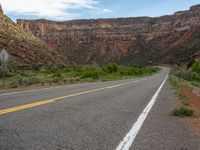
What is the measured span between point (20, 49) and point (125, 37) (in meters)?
116

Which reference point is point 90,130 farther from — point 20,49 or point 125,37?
point 125,37

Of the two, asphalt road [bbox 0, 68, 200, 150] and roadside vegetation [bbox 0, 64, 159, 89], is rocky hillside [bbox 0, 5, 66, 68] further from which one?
asphalt road [bbox 0, 68, 200, 150]

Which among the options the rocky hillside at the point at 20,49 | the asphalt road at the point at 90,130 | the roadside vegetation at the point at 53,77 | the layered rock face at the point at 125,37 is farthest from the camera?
the layered rock face at the point at 125,37

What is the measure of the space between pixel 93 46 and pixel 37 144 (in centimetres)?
16040

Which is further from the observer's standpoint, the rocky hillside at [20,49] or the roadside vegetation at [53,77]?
the rocky hillside at [20,49]

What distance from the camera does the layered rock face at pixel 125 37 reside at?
472 ft

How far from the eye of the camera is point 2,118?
725cm

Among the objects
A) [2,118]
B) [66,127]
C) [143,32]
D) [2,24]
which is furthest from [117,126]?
[143,32]

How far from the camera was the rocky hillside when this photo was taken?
56.9 meters

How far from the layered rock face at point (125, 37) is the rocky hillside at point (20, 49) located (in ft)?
239

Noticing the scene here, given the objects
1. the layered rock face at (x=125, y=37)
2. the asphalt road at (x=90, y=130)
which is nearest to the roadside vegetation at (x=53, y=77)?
the asphalt road at (x=90, y=130)

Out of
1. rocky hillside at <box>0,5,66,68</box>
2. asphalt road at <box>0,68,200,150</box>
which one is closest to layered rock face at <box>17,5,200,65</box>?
rocky hillside at <box>0,5,66,68</box>

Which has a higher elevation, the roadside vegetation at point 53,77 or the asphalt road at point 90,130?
the asphalt road at point 90,130

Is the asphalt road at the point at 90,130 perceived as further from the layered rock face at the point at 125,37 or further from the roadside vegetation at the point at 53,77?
the layered rock face at the point at 125,37
